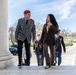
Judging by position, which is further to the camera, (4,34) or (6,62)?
(4,34)

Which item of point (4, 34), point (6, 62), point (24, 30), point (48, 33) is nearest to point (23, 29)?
point (24, 30)

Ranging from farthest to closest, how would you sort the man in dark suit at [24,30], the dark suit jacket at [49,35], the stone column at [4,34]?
the stone column at [4,34] → the man in dark suit at [24,30] → the dark suit jacket at [49,35]

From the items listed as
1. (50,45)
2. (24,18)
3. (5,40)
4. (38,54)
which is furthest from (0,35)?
(38,54)

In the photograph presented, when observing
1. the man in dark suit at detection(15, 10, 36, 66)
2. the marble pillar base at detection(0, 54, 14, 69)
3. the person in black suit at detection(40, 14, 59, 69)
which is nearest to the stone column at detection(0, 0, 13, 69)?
the marble pillar base at detection(0, 54, 14, 69)

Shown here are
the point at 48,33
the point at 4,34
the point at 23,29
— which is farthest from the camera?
the point at 4,34

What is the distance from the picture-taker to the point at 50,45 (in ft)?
32.1

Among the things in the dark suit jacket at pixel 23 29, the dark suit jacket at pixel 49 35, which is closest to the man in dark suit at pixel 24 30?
the dark suit jacket at pixel 23 29

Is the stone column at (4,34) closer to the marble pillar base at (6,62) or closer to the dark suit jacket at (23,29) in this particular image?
the marble pillar base at (6,62)

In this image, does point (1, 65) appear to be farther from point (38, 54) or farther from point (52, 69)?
point (38, 54)

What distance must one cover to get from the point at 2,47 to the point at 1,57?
44cm

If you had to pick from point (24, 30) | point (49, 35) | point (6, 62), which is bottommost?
point (6, 62)

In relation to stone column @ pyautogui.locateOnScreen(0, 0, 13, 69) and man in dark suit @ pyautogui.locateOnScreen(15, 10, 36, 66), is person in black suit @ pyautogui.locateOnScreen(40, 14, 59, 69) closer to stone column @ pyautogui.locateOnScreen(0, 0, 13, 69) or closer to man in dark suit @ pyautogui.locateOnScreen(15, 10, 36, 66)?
man in dark suit @ pyautogui.locateOnScreen(15, 10, 36, 66)

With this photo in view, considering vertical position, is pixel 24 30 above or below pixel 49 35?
above

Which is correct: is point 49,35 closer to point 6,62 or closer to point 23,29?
point 23,29
